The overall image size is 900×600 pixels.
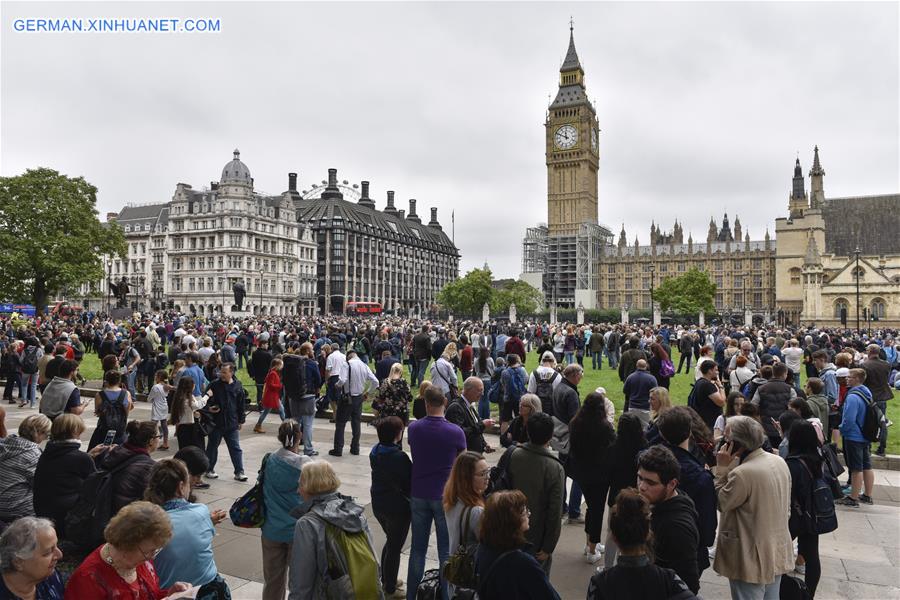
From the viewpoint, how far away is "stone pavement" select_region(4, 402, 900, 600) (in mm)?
5684

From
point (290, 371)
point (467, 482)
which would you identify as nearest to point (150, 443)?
point (467, 482)

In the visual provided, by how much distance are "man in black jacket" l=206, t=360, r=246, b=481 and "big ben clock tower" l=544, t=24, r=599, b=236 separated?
104 metres

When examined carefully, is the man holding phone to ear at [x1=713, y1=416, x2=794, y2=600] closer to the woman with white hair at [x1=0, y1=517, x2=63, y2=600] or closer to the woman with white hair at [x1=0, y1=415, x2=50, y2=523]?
the woman with white hair at [x1=0, y1=517, x2=63, y2=600]

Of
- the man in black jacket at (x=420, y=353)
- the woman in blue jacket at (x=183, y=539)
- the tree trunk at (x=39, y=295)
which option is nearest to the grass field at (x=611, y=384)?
the man in black jacket at (x=420, y=353)

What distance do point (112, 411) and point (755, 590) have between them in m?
7.62

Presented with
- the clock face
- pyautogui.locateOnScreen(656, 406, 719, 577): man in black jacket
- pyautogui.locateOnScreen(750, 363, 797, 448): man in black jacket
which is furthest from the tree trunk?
the clock face

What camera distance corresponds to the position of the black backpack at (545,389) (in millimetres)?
9219

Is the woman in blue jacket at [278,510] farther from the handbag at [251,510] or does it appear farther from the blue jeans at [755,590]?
the blue jeans at [755,590]

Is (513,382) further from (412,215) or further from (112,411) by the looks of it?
(412,215)

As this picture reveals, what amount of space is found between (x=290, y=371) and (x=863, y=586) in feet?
27.9

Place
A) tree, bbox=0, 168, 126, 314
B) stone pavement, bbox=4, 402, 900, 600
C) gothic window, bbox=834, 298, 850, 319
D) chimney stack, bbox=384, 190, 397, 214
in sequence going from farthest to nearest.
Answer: chimney stack, bbox=384, 190, 397, 214, gothic window, bbox=834, 298, 850, 319, tree, bbox=0, 168, 126, 314, stone pavement, bbox=4, 402, 900, 600

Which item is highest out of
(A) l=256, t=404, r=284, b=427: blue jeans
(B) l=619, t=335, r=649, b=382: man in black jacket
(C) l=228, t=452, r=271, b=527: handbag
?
(B) l=619, t=335, r=649, b=382: man in black jacket

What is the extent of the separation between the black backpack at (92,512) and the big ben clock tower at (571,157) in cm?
10812

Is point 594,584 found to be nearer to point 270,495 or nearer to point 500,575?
point 500,575
